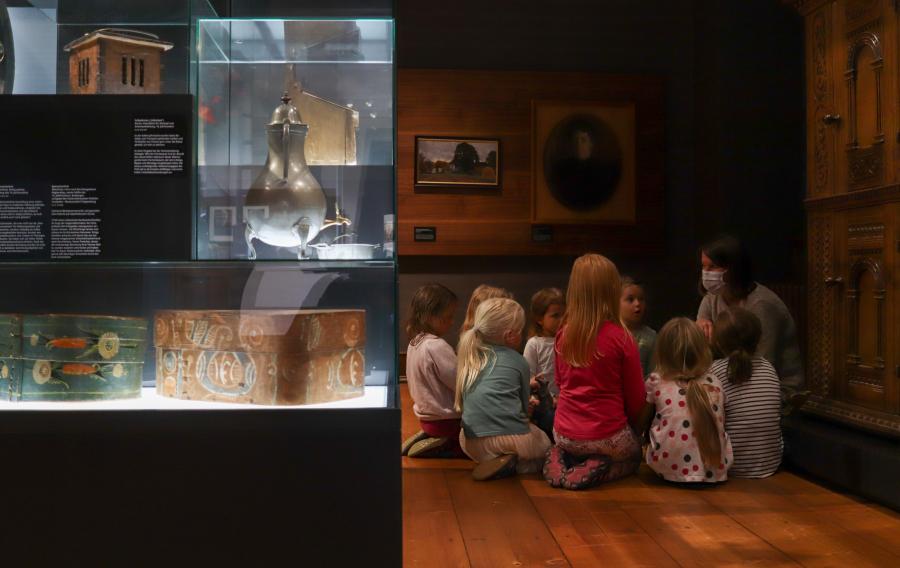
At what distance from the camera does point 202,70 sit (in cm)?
220

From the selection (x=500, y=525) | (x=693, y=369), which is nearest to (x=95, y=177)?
(x=500, y=525)

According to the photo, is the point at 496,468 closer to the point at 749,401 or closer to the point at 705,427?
the point at 705,427

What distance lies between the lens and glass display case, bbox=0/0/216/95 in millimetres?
2186

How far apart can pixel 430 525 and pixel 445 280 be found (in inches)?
176

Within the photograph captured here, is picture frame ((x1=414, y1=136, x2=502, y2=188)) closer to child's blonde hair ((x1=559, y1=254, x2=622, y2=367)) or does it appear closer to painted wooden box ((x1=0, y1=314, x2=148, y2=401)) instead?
child's blonde hair ((x1=559, y1=254, x2=622, y2=367))

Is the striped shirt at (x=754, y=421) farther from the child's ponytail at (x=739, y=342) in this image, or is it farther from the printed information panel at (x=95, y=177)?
the printed information panel at (x=95, y=177)

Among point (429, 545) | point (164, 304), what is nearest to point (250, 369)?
point (164, 304)

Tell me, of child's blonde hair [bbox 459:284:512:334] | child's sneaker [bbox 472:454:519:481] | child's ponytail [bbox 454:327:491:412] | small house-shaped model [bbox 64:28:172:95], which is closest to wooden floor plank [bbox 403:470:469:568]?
child's sneaker [bbox 472:454:519:481]

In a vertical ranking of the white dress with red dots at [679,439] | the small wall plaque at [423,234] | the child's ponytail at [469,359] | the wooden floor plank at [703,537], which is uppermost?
the small wall plaque at [423,234]

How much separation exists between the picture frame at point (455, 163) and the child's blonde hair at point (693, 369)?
381 centimetres

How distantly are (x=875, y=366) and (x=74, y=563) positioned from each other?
356 cm

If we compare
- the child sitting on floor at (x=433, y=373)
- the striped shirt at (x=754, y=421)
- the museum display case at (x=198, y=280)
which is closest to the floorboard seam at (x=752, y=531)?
the striped shirt at (x=754, y=421)

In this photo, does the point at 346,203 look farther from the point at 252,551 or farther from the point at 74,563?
the point at 74,563

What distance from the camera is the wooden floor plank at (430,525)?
10.3 ft
